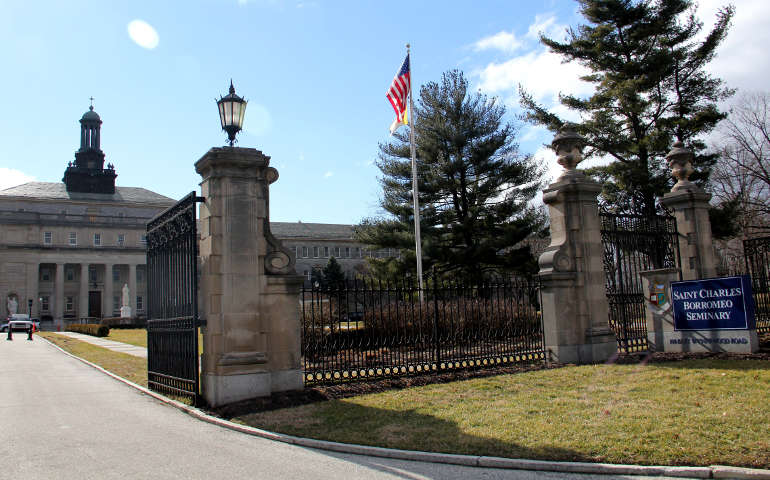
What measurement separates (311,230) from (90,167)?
36482 mm

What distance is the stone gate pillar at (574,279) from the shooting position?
11.7 meters

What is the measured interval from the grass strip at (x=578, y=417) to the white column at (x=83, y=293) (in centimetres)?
8216

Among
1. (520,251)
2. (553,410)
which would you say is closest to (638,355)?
(553,410)

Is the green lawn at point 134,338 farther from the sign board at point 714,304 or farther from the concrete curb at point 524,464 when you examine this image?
the sign board at point 714,304

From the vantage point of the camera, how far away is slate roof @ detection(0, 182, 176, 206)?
87125 mm

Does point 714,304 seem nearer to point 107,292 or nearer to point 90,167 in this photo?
point 107,292

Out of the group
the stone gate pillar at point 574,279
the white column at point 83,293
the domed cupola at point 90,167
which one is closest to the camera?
the stone gate pillar at point 574,279

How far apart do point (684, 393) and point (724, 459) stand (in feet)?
9.58

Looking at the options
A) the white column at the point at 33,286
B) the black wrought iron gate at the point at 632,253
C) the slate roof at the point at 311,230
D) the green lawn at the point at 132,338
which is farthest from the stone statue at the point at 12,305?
the black wrought iron gate at the point at 632,253

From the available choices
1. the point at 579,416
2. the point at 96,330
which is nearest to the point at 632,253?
the point at 579,416

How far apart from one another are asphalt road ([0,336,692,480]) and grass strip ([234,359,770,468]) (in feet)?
1.68

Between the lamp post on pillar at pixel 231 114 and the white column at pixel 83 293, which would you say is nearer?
the lamp post on pillar at pixel 231 114

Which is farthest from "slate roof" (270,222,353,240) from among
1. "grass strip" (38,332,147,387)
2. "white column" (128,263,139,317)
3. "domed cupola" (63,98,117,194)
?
"grass strip" (38,332,147,387)

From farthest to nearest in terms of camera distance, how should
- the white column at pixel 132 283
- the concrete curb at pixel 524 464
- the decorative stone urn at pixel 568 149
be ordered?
the white column at pixel 132 283 → the decorative stone urn at pixel 568 149 → the concrete curb at pixel 524 464
